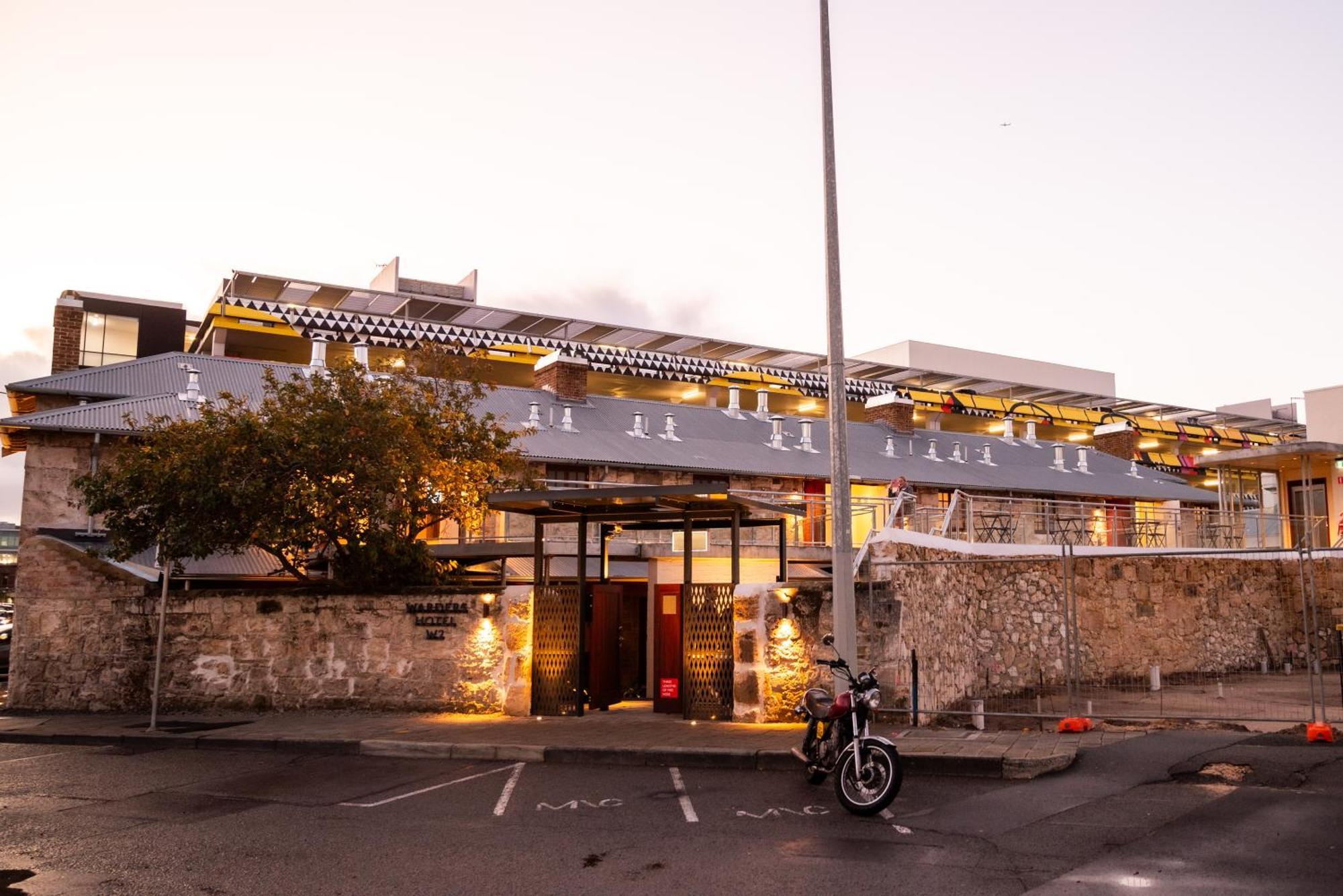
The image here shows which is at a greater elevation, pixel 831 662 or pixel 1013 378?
pixel 1013 378

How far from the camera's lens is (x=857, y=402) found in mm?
49969

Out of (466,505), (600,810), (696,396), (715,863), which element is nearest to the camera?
(715,863)

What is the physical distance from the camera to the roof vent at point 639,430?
31.4m

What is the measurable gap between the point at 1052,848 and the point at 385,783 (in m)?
6.83

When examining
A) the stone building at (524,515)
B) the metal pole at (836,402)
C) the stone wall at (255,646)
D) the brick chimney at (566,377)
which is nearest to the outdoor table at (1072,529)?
the stone building at (524,515)

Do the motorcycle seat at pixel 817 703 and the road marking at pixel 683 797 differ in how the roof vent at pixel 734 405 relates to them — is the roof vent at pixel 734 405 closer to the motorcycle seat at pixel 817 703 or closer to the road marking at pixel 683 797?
the road marking at pixel 683 797

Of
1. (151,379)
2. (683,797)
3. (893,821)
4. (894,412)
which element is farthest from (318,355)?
(893,821)

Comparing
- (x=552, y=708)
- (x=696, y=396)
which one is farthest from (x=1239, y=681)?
(x=696, y=396)

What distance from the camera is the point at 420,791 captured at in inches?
412

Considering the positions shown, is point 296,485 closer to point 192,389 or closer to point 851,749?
point 192,389

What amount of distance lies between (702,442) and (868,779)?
935 inches

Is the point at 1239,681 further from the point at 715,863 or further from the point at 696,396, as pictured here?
the point at 696,396

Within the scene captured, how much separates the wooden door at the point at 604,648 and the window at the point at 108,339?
24720mm

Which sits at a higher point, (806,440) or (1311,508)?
(806,440)
